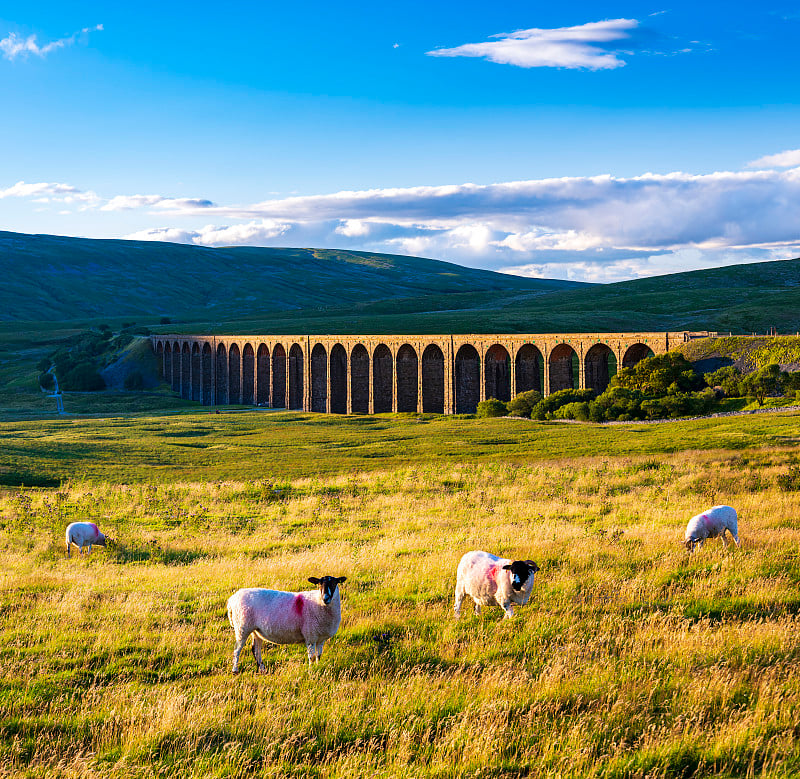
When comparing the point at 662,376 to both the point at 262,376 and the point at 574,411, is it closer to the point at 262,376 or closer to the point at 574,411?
the point at 574,411

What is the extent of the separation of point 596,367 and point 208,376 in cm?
6892

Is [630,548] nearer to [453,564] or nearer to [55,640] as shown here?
[453,564]

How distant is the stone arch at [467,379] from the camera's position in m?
76.9

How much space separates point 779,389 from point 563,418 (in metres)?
15.9

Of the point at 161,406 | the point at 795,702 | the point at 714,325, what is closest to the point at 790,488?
the point at 795,702

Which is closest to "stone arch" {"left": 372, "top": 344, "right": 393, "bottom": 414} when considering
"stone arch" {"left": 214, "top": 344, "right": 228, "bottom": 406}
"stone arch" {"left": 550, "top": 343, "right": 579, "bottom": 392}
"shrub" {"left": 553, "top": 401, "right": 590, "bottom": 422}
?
"stone arch" {"left": 550, "top": 343, "right": 579, "bottom": 392}

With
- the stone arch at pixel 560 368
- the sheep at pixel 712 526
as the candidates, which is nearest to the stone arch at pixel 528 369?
the stone arch at pixel 560 368

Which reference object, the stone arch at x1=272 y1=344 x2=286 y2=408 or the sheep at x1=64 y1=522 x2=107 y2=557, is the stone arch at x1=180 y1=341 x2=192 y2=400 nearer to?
the stone arch at x1=272 y1=344 x2=286 y2=408

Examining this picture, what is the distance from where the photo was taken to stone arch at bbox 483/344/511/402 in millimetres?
74312

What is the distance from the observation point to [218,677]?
9188mm

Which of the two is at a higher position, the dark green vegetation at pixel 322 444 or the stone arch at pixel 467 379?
the stone arch at pixel 467 379

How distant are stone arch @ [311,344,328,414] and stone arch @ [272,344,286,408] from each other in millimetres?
8657

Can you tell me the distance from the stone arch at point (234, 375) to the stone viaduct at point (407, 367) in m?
0.15

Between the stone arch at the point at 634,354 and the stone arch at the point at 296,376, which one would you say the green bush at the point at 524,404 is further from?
the stone arch at the point at 296,376
